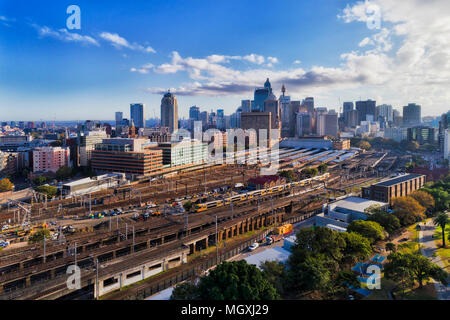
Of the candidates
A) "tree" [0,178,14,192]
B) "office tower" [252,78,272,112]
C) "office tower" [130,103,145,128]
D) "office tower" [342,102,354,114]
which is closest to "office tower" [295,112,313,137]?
"office tower" [252,78,272,112]

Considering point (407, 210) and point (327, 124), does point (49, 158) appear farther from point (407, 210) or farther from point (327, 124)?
point (327, 124)

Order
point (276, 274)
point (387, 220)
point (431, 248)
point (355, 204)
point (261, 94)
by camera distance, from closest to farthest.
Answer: point (276, 274), point (431, 248), point (387, 220), point (355, 204), point (261, 94)

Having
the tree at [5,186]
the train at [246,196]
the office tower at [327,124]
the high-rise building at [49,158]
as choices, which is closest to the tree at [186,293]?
the train at [246,196]

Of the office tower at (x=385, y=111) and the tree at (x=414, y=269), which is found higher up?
the office tower at (x=385, y=111)

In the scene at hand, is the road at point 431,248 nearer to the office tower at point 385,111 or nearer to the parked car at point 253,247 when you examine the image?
the parked car at point 253,247

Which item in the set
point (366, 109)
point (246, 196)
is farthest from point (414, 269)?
point (366, 109)
